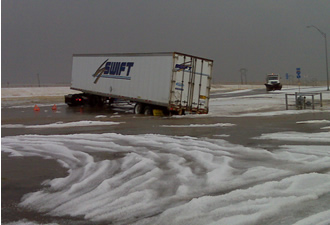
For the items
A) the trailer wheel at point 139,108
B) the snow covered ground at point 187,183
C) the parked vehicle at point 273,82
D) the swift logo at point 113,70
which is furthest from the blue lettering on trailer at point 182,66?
the parked vehicle at point 273,82

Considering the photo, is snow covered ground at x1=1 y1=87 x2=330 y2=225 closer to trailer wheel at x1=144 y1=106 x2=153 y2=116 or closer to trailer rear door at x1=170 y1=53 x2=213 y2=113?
trailer rear door at x1=170 y1=53 x2=213 y2=113

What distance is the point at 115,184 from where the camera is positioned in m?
7.83

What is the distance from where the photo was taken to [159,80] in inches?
969

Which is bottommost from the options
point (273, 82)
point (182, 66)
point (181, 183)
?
point (181, 183)

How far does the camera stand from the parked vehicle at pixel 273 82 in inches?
2793

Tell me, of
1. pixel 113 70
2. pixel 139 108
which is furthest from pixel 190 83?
pixel 113 70

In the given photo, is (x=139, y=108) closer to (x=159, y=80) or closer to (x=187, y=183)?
(x=159, y=80)

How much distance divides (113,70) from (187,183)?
22363mm

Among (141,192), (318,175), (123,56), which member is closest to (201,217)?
(141,192)

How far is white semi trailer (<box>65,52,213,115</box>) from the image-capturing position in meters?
23.8

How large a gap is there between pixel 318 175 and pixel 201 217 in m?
3.44

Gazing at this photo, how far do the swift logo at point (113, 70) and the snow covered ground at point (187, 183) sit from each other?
14918mm

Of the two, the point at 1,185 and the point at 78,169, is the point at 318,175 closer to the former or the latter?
the point at 78,169

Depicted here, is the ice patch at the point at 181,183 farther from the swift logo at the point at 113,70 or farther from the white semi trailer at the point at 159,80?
the swift logo at the point at 113,70
